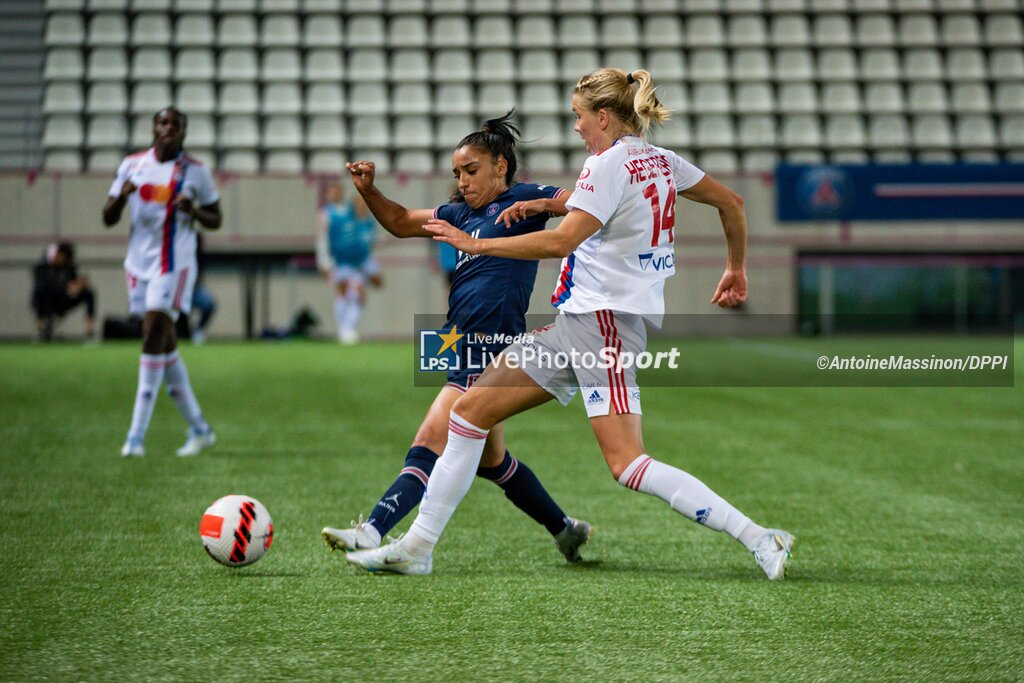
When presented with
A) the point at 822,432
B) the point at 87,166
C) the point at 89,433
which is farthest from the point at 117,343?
the point at 822,432

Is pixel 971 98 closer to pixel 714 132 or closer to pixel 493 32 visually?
pixel 714 132

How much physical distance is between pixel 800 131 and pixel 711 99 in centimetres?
177

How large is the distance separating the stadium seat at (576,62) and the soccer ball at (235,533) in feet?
65.8

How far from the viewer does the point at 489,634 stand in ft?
Result: 11.6

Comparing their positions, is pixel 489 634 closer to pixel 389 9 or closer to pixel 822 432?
pixel 822 432

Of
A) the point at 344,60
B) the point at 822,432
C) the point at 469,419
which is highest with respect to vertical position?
the point at 344,60

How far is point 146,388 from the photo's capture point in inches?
299

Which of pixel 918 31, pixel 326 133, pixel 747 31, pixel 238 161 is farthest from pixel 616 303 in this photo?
pixel 918 31

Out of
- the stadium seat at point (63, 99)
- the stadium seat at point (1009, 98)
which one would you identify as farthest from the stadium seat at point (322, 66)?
the stadium seat at point (1009, 98)

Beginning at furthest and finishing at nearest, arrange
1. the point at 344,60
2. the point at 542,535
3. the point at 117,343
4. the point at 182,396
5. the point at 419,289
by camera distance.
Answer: the point at 344,60 → the point at 419,289 → the point at 117,343 → the point at 182,396 → the point at 542,535

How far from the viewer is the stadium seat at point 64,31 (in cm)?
2325

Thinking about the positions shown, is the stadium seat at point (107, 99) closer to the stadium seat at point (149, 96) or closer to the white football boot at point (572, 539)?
the stadium seat at point (149, 96)

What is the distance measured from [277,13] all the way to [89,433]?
16985 millimetres

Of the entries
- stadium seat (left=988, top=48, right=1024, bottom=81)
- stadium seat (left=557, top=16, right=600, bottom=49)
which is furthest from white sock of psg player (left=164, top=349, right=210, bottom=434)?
stadium seat (left=988, top=48, right=1024, bottom=81)
